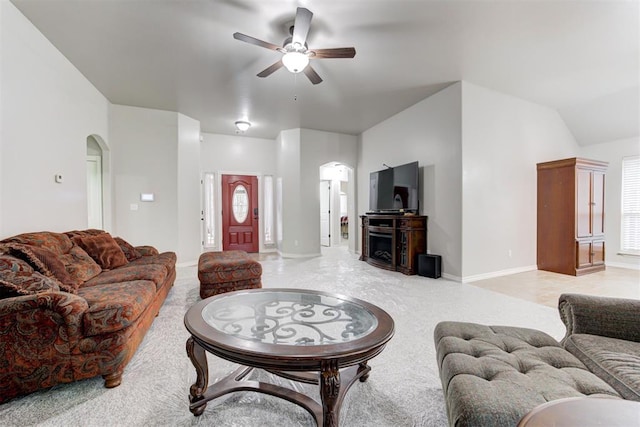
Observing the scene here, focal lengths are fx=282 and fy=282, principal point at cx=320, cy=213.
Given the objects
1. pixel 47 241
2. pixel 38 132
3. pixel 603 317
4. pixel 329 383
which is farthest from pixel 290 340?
pixel 38 132

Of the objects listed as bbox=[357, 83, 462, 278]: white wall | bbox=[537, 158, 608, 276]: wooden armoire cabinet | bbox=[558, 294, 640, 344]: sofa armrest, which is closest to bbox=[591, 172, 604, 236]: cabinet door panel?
bbox=[537, 158, 608, 276]: wooden armoire cabinet

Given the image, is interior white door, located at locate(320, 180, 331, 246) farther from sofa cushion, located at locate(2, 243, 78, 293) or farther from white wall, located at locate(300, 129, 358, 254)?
sofa cushion, located at locate(2, 243, 78, 293)

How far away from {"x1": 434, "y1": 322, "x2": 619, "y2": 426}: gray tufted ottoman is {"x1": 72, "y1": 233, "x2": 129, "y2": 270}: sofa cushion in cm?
339

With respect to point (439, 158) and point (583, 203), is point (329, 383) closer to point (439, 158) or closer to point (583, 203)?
point (439, 158)

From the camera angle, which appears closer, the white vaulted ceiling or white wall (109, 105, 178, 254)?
the white vaulted ceiling

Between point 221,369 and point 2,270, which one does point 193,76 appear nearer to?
point 2,270

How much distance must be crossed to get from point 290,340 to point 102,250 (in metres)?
2.84

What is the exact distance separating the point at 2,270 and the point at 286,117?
4844mm

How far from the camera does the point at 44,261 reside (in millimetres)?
2080

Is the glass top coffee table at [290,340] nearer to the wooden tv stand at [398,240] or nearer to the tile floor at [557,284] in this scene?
the tile floor at [557,284]

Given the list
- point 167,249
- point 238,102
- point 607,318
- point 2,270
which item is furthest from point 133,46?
point 607,318

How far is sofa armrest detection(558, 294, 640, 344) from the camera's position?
4.65ft

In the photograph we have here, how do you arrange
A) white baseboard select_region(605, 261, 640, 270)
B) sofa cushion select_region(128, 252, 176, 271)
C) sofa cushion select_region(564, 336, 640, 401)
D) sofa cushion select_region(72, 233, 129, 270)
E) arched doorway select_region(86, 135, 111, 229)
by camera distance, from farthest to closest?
1. white baseboard select_region(605, 261, 640, 270)
2. arched doorway select_region(86, 135, 111, 229)
3. sofa cushion select_region(128, 252, 176, 271)
4. sofa cushion select_region(72, 233, 129, 270)
5. sofa cushion select_region(564, 336, 640, 401)

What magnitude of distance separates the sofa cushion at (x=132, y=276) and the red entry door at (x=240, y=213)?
4288mm
